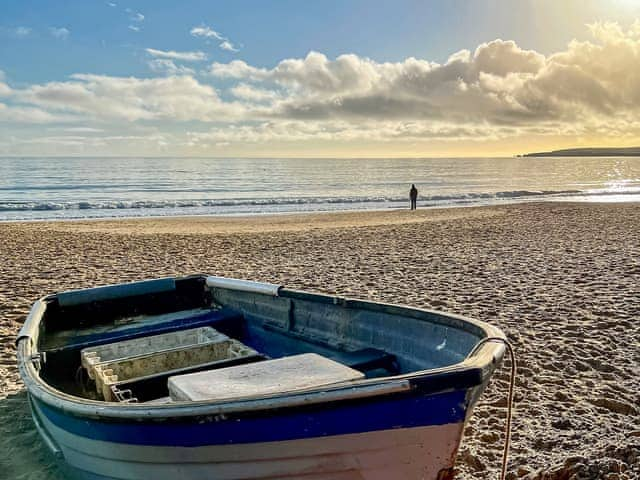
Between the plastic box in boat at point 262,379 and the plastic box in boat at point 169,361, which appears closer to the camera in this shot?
the plastic box in boat at point 262,379

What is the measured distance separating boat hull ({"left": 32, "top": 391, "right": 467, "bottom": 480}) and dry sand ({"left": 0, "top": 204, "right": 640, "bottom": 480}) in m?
1.36

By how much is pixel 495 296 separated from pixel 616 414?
4.29m

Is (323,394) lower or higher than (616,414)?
higher

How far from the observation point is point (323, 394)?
2.67 m

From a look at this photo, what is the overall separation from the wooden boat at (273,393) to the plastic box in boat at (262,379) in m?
0.01

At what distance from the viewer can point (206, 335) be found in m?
5.48

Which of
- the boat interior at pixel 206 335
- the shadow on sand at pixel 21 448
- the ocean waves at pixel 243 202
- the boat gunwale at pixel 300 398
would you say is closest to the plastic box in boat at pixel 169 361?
the boat interior at pixel 206 335

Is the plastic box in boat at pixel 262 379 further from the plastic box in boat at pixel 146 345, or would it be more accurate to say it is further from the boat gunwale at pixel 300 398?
the plastic box in boat at pixel 146 345

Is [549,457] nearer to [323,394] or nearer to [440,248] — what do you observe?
[323,394]

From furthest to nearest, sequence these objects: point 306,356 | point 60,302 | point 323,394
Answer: point 60,302, point 306,356, point 323,394

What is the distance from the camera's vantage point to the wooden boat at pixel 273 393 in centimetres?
273

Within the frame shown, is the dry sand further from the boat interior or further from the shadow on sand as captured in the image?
the boat interior

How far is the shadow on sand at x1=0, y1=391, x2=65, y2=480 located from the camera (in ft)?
13.8

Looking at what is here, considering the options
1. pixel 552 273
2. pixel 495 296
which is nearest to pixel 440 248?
pixel 552 273
